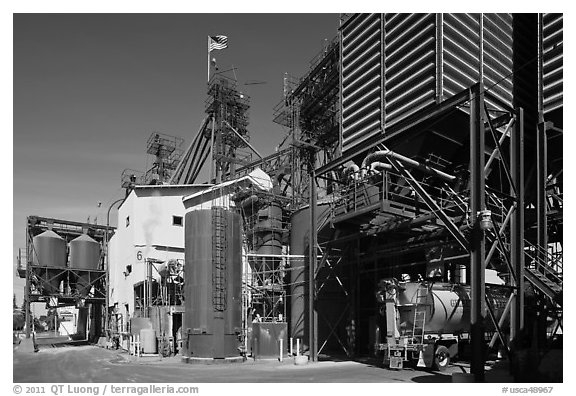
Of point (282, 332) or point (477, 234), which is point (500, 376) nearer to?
point (477, 234)

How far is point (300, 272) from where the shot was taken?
3184 centimetres

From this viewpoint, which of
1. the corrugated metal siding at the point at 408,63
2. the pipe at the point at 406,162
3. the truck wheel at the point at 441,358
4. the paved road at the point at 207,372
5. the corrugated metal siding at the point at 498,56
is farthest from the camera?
the corrugated metal siding at the point at 498,56

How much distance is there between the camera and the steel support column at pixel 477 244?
1684 cm

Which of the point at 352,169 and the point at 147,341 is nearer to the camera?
the point at 352,169

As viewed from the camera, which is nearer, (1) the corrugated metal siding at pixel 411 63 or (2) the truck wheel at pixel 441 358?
(1) the corrugated metal siding at pixel 411 63

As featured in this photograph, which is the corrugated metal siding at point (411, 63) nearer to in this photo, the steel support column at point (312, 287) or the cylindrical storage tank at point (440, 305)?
the steel support column at point (312, 287)

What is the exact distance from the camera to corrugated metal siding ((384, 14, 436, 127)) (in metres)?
21.3

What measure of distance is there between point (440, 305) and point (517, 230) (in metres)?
4.30

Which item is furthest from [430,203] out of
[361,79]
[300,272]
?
[300,272]

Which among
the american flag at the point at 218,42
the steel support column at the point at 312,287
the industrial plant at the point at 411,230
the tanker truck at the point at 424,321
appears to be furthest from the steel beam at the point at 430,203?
the american flag at the point at 218,42

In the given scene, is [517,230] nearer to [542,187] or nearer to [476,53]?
[542,187]

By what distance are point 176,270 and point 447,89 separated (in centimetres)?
2040

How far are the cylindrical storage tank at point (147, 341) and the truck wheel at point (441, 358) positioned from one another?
639 inches

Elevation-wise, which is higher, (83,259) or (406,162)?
(406,162)
